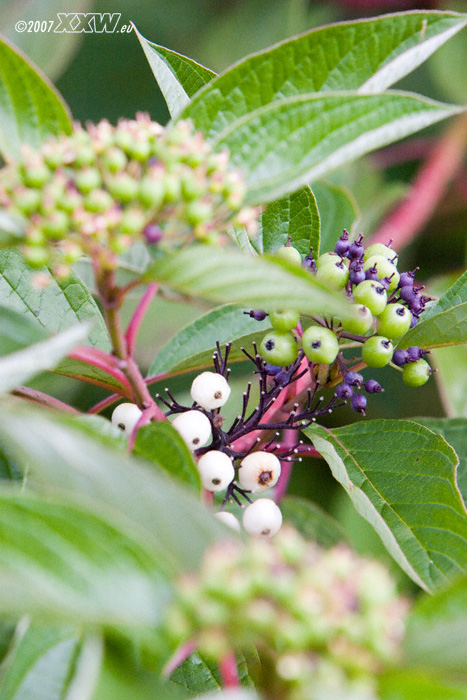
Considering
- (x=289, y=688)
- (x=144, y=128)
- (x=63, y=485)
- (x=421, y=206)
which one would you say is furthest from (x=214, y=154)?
(x=421, y=206)

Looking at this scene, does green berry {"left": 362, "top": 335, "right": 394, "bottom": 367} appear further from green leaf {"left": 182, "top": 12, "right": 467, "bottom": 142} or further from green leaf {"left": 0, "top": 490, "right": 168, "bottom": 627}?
green leaf {"left": 0, "top": 490, "right": 168, "bottom": 627}

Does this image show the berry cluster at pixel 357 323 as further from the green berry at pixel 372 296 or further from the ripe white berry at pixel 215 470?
the ripe white berry at pixel 215 470

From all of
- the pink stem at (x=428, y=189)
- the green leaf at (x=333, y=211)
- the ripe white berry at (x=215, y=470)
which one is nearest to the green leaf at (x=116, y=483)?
the ripe white berry at (x=215, y=470)

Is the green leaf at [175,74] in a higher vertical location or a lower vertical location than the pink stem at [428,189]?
higher

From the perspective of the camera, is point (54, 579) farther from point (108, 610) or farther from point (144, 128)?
point (144, 128)

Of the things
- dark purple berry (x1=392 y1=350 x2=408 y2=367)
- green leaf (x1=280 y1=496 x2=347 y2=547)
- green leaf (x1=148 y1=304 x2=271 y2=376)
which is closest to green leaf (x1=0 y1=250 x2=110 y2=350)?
green leaf (x1=148 y1=304 x2=271 y2=376)
